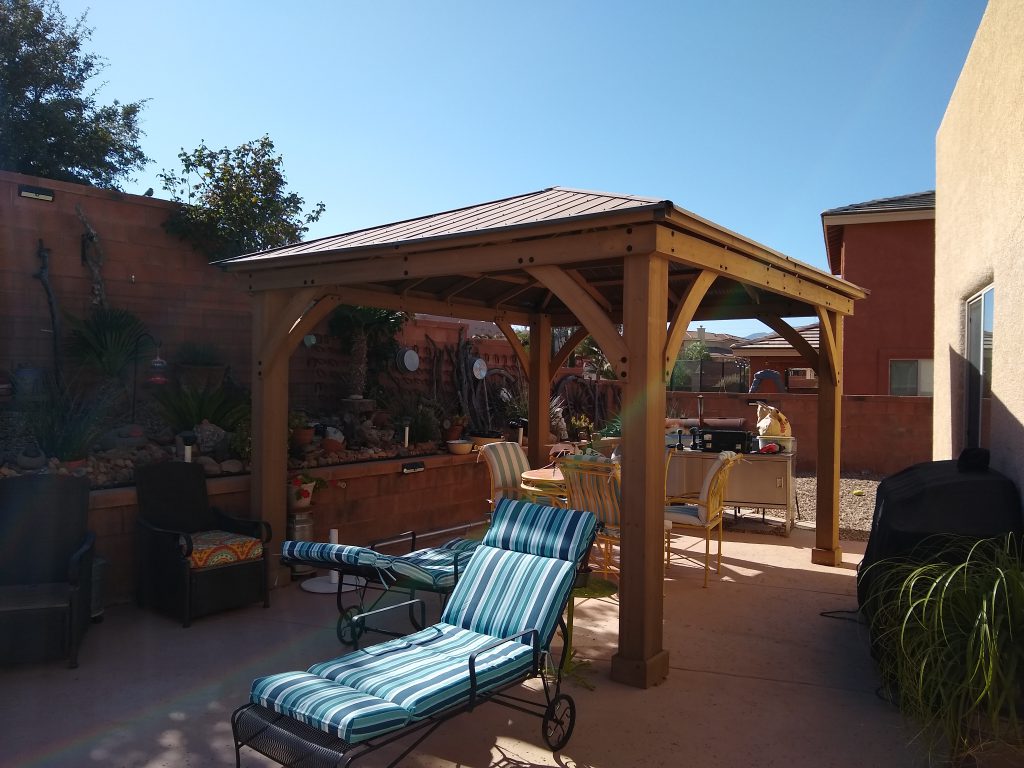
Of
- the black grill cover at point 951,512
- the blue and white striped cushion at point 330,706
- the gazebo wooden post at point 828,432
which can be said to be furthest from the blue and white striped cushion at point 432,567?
the gazebo wooden post at point 828,432

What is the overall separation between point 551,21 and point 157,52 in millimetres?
5539

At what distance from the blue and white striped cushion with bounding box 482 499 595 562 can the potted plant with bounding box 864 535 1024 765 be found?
1.55 m

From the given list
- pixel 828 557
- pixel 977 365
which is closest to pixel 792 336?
pixel 977 365

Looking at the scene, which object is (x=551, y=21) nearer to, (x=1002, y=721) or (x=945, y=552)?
(x=945, y=552)

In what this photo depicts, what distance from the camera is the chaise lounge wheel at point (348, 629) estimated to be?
4.44 meters

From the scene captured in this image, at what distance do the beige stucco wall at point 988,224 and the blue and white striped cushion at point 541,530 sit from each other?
8.05 feet

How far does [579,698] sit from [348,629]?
1628 millimetres

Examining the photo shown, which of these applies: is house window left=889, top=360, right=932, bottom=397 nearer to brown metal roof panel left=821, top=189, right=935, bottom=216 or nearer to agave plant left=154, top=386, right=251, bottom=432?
brown metal roof panel left=821, top=189, right=935, bottom=216

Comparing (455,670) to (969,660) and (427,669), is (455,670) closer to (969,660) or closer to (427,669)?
(427,669)

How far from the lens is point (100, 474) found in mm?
5914

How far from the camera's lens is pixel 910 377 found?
14.2 meters

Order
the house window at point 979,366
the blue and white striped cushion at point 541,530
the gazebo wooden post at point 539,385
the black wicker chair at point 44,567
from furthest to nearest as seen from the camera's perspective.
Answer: the gazebo wooden post at point 539,385, the house window at point 979,366, the black wicker chair at point 44,567, the blue and white striped cushion at point 541,530

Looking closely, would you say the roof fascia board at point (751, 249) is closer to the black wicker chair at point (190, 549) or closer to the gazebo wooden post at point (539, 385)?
the gazebo wooden post at point (539, 385)

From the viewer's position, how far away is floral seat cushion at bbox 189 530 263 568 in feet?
17.1
